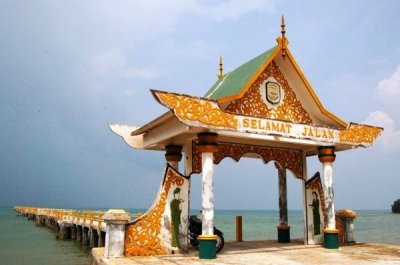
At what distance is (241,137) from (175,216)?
2.63 metres

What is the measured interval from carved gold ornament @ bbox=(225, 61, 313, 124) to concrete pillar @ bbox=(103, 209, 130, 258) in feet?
12.1

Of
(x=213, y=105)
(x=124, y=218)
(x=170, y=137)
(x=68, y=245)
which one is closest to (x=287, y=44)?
(x=213, y=105)

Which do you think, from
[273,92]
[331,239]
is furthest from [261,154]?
[331,239]

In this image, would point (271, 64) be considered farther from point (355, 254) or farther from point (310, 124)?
point (355, 254)

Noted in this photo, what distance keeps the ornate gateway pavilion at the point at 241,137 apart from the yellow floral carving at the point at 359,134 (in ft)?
0.10

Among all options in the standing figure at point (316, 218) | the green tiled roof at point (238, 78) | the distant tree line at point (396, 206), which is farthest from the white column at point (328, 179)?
the distant tree line at point (396, 206)

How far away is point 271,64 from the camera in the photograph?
1070 centimetres

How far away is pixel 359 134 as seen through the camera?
11.5 metres

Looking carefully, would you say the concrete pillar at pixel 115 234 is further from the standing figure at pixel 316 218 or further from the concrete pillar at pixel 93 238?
the concrete pillar at pixel 93 238

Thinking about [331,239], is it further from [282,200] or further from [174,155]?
[174,155]

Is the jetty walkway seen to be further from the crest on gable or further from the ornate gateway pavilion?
the crest on gable

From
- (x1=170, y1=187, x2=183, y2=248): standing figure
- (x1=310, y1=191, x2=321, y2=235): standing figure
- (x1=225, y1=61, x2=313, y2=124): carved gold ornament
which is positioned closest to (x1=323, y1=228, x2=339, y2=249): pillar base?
(x1=310, y1=191, x2=321, y2=235): standing figure

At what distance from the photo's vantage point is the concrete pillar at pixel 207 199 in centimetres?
859

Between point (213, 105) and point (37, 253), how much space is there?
16299 mm
